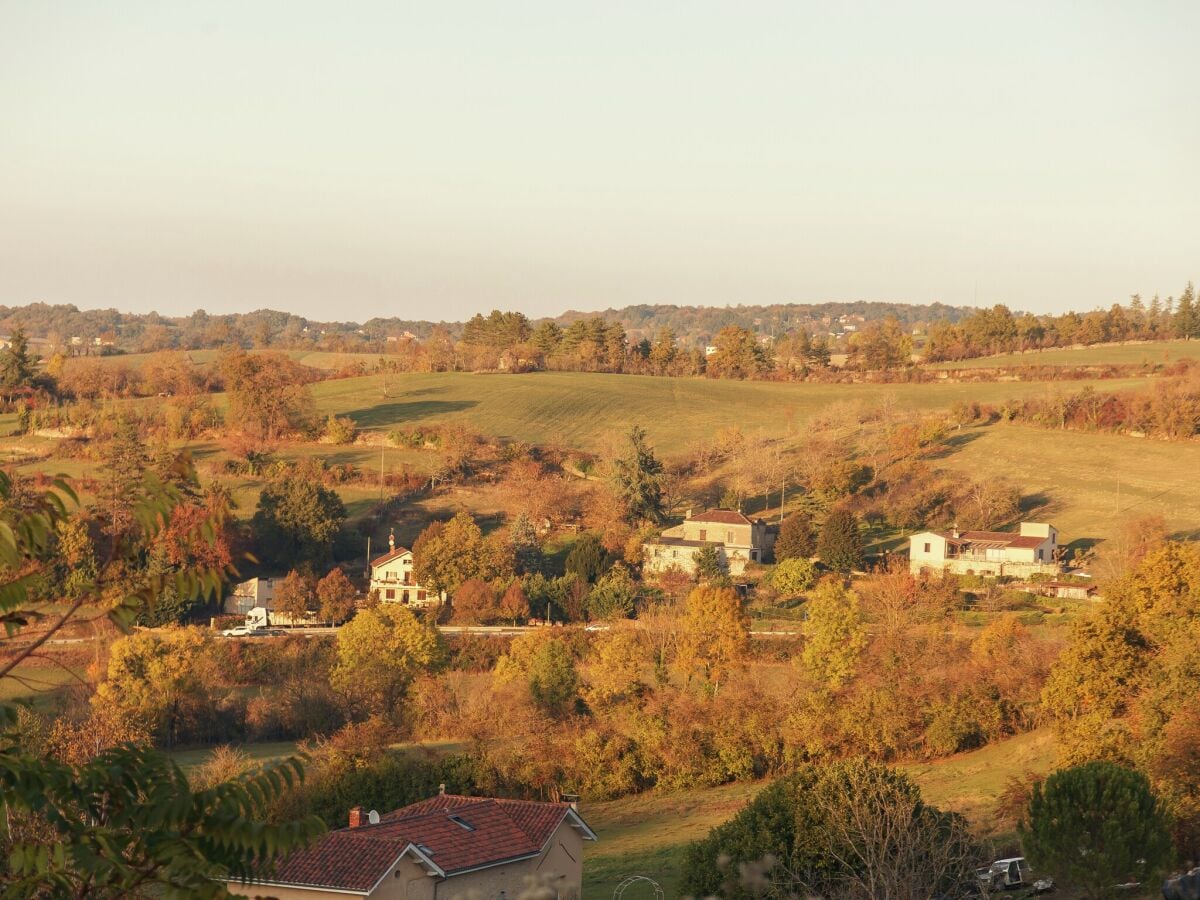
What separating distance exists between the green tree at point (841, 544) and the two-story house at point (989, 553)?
2.40m

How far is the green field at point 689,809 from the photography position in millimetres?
29328

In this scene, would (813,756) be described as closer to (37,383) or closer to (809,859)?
(809,859)

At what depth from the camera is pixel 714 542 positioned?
62812 millimetres

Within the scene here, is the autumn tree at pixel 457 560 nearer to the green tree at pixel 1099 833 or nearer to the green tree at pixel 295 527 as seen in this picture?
the green tree at pixel 295 527

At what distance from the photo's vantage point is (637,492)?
218 feet

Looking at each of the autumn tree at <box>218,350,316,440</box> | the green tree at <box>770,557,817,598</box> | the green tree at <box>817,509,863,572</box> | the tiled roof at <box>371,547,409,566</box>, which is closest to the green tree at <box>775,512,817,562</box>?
the green tree at <box>817,509,863,572</box>

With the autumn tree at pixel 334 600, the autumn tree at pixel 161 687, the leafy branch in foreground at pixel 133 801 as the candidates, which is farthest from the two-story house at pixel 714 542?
the leafy branch in foreground at pixel 133 801

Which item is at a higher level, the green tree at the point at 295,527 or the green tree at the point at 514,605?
the green tree at the point at 295,527

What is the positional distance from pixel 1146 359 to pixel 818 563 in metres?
51.7

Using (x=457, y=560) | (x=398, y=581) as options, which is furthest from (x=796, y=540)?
(x=398, y=581)

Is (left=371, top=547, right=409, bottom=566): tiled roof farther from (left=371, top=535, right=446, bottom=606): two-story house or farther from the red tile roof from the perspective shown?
the red tile roof

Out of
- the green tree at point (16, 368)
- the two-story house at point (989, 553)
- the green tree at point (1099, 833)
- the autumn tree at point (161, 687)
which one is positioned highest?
the green tree at point (16, 368)

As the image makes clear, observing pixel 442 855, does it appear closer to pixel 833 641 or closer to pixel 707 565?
pixel 833 641

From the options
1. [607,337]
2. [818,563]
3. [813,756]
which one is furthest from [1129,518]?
[607,337]
